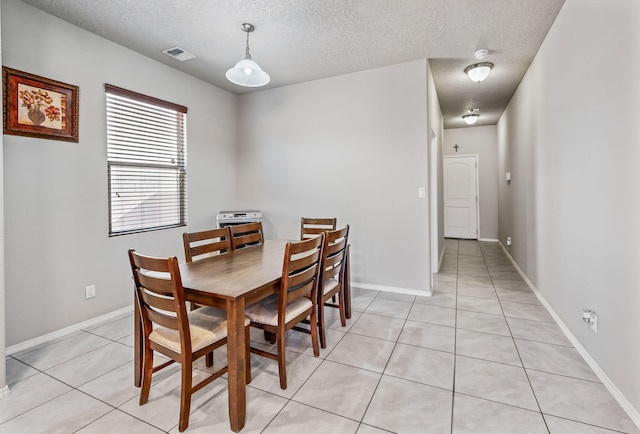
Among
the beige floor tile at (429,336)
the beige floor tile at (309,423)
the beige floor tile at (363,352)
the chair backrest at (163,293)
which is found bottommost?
the beige floor tile at (309,423)

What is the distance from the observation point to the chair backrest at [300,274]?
1840mm

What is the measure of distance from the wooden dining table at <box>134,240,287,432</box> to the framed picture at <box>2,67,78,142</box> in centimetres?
171

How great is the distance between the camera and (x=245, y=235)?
3.01 meters

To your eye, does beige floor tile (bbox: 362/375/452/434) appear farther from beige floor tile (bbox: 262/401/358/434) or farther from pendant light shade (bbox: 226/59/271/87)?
pendant light shade (bbox: 226/59/271/87)

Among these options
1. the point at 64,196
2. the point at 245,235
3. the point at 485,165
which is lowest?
the point at 245,235

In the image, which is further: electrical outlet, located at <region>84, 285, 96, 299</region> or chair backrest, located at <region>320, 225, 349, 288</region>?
electrical outlet, located at <region>84, 285, 96, 299</region>

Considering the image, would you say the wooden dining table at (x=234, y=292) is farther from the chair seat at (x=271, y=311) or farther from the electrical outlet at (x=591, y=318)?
the electrical outlet at (x=591, y=318)

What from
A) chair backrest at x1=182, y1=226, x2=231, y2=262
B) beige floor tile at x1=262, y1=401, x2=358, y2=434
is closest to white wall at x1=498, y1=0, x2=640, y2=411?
beige floor tile at x1=262, y1=401, x2=358, y2=434

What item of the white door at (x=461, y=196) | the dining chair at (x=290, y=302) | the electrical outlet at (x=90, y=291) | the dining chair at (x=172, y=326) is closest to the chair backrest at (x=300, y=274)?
the dining chair at (x=290, y=302)

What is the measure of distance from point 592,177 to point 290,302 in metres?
2.12

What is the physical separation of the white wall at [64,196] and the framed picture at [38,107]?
0.06m

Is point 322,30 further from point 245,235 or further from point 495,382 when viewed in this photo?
point 495,382

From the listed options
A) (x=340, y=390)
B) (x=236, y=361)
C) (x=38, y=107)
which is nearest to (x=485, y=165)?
(x=340, y=390)

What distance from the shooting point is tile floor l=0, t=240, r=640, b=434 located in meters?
1.63
